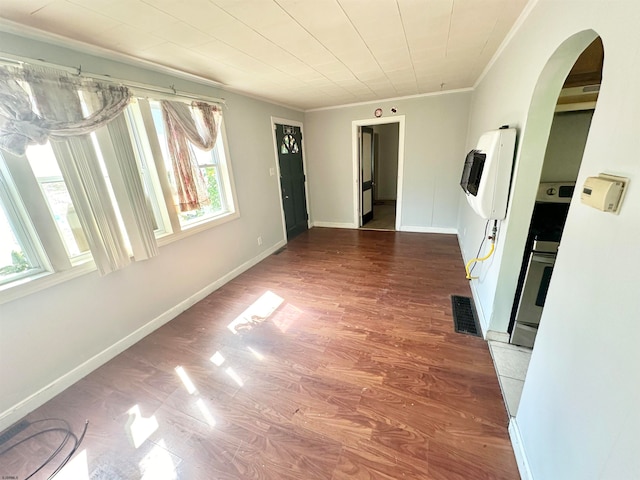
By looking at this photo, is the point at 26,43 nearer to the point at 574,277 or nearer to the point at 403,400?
the point at 574,277

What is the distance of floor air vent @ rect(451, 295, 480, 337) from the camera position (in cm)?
221

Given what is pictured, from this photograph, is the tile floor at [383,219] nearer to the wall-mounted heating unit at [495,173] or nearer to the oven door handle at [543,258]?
the wall-mounted heating unit at [495,173]

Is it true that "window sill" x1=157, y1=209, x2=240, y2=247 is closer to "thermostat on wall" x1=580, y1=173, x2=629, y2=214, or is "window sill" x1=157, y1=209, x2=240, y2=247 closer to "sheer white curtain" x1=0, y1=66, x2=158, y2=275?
"sheer white curtain" x1=0, y1=66, x2=158, y2=275

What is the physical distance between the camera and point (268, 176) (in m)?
4.05

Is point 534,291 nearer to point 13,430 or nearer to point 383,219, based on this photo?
point 13,430

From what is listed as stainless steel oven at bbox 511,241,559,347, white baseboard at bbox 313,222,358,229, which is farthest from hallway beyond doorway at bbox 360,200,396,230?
stainless steel oven at bbox 511,241,559,347

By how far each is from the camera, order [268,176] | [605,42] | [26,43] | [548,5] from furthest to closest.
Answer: [268,176], [26,43], [548,5], [605,42]

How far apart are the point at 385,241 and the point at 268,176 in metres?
2.31

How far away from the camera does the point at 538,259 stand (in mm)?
1748

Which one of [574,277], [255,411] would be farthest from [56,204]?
[574,277]

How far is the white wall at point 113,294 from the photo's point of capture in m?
1.63

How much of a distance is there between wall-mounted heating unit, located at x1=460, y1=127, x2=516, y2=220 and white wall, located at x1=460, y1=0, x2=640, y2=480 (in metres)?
0.26

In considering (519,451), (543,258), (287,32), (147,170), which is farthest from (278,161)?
(519,451)

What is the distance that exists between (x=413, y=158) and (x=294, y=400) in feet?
13.9
